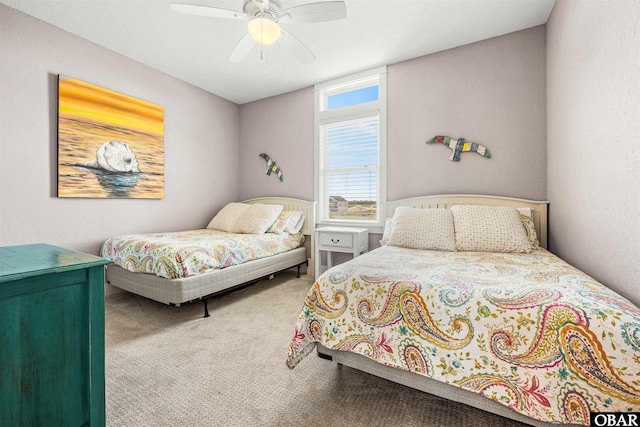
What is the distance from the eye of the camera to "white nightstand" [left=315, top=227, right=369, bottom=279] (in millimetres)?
3031

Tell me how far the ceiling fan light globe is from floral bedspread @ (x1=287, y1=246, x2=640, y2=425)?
169 centimetres

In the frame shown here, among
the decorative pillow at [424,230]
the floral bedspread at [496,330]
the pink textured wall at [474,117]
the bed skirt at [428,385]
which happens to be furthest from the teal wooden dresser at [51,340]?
the pink textured wall at [474,117]

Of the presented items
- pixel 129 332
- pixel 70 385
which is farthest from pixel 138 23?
pixel 70 385

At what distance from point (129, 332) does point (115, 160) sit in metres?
1.81

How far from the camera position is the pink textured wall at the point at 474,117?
100 inches

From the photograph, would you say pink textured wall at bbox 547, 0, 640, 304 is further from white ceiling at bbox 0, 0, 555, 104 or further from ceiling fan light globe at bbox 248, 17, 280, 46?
ceiling fan light globe at bbox 248, 17, 280, 46

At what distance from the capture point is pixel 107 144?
2.86m

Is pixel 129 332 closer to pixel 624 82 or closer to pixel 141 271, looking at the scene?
pixel 141 271

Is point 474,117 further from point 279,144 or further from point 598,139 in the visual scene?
point 279,144

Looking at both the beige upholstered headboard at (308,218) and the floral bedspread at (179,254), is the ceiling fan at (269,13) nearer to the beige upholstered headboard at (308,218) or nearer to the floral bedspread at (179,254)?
the floral bedspread at (179,254)

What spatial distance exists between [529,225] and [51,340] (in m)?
2.98

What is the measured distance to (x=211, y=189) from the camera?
A: 407cm

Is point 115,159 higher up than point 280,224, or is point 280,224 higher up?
point 115,159

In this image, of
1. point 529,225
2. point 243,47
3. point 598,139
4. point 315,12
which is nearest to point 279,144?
point 243,47
